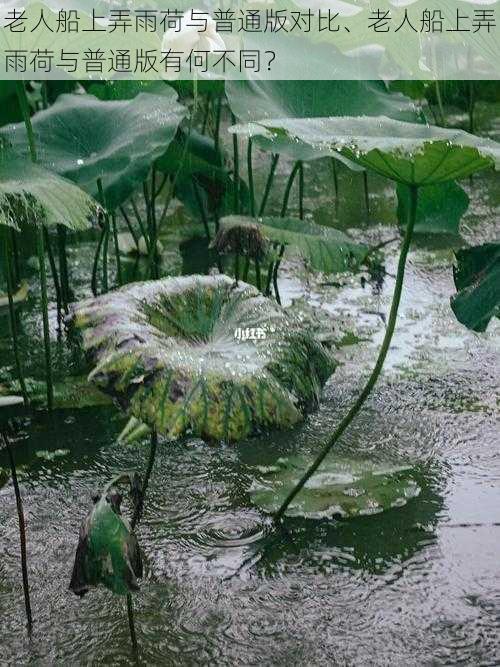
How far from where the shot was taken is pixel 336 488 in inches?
80.6

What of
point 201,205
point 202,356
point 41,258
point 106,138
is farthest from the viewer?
point 201,205

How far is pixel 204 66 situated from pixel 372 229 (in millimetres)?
1075

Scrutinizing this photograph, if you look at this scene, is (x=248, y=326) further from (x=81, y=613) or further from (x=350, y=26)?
(x=350, y=26)

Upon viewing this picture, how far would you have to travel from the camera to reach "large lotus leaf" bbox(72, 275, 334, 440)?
1.54 meters

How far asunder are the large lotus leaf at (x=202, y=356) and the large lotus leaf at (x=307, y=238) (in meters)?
0.37

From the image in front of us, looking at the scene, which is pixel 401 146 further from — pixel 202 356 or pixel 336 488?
pixel 336 488

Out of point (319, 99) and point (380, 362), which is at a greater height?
point (319, 99)

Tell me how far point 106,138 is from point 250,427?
115 cm

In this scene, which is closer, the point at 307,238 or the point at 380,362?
the point at 380,362

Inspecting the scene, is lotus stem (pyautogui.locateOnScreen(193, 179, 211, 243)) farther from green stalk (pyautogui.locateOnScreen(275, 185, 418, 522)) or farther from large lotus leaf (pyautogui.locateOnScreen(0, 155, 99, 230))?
green stalk (pyautogui.locateOnScreen(275, 185, 418, 522))

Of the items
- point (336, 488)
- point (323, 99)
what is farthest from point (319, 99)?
point (336, 488)

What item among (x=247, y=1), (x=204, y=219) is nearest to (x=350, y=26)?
(x=247, y=1)

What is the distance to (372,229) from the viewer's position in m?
3.53

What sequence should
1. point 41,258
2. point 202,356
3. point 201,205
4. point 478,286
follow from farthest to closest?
point 201,205, point 41,258, point 478,286, point 202,356
